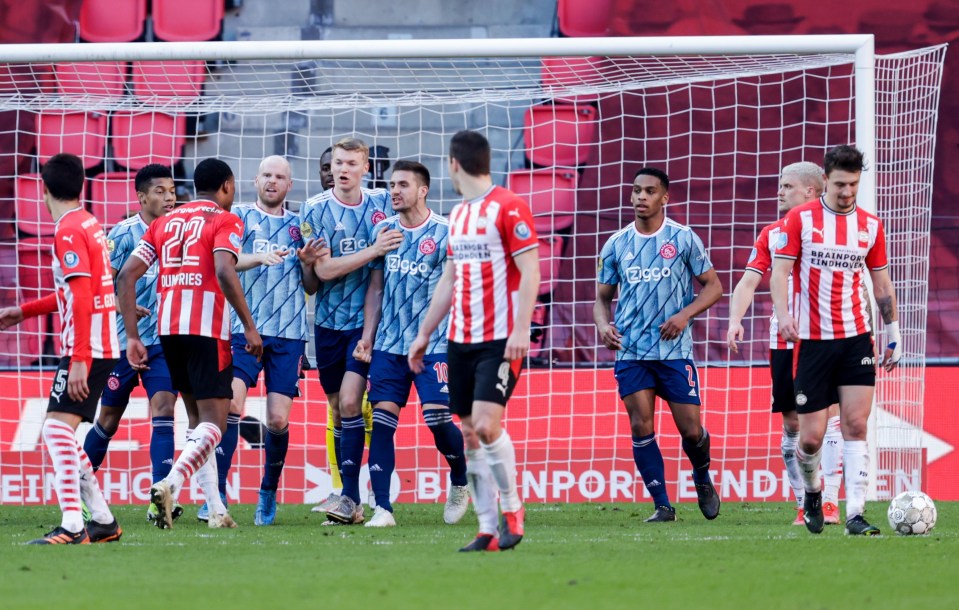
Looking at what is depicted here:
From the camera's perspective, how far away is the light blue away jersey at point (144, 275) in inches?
333

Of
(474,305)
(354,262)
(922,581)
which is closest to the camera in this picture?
(922,581)

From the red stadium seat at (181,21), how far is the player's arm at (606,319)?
19.2 feet

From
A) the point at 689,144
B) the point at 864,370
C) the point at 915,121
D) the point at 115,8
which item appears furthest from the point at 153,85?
the point at 864,370

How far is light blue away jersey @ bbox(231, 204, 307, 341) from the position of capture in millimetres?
8148

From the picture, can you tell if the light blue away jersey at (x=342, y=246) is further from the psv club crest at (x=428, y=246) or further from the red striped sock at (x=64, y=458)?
the red striped sock at (x=64, y=458)

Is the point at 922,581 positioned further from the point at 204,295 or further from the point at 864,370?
the point at 204,295

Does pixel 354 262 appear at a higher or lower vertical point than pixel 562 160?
lower

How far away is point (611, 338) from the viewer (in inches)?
323

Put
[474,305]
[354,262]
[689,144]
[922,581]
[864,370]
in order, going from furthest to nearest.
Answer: [689,144], [354,262], [864,370], [474,305], [922,581]

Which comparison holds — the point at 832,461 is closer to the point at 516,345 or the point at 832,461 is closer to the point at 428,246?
the point at 428,246

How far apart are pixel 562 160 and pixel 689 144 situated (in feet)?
3.56

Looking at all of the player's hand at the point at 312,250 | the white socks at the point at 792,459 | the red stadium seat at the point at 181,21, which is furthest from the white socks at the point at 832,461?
the red stadium seat at the point at 181,21

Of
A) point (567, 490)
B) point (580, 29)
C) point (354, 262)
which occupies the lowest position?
point (567, 490)

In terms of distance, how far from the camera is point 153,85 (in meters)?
12.0
